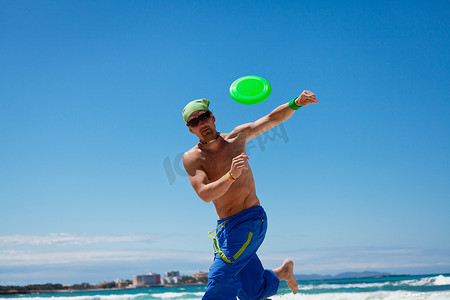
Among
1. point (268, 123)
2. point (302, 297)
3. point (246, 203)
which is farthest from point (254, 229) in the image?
point (302, 297)

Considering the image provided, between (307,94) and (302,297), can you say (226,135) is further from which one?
(302,297)

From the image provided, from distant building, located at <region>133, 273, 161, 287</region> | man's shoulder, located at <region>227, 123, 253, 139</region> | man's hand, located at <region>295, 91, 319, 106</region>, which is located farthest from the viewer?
distant building, located at <region>133, 273, 161, 287</region>

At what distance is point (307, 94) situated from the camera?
4805 millimetres

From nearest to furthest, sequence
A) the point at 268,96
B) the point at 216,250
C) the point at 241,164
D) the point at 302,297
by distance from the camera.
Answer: the point at 241,164 < the point at 216,250 < the point at 268,96 < the point at 302,297

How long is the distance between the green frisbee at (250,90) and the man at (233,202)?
385 mm

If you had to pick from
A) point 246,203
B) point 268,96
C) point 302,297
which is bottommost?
point 302,297

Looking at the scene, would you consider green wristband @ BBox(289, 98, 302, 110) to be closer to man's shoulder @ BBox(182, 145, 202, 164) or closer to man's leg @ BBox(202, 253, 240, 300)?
man's shoulder @ BBox(182, 145, 202, 164)

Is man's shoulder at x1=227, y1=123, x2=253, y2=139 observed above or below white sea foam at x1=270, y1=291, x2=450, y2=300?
above

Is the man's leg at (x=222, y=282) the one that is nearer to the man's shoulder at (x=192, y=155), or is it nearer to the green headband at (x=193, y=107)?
the man's shoulder at (x=192, y=155)

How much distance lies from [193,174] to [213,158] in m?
0.29

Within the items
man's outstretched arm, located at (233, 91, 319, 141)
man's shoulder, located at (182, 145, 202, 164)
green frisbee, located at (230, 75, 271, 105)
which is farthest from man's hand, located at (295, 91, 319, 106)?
man's shoulder, located at (182, 145, 202, 164)

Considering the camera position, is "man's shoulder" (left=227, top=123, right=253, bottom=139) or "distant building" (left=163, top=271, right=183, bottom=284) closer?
"man's shoulder" (left=227, top=123, right=253, bottom=139)

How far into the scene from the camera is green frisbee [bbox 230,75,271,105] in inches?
209

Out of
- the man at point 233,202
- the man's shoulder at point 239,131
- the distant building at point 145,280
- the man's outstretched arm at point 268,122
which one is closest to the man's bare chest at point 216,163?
the man at point 233,202
